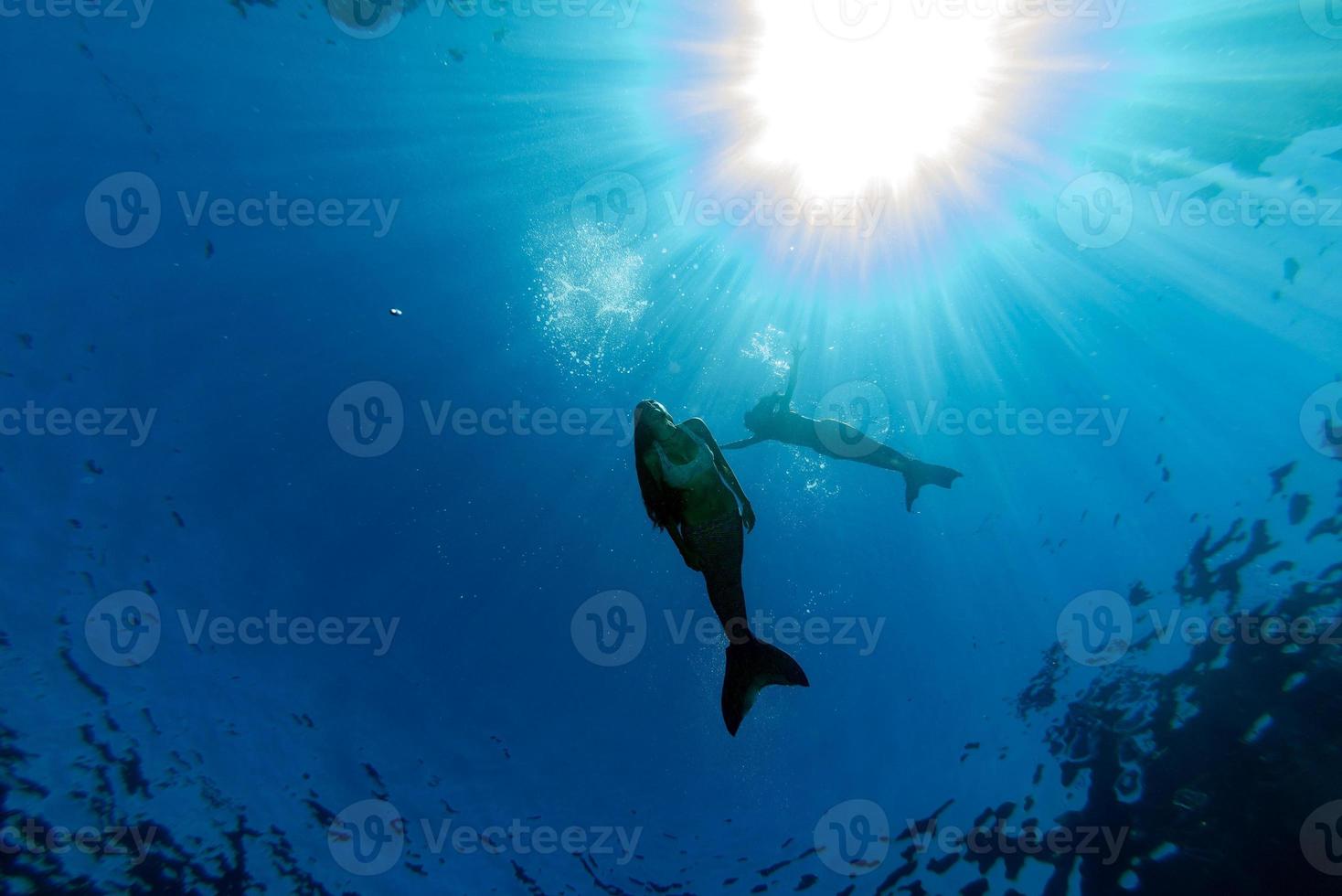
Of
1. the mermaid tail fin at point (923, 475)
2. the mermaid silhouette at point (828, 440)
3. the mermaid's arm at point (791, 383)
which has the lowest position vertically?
the mermaid tail fin at point (923, 475)

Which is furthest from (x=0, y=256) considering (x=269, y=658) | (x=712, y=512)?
(x=712, y=512)

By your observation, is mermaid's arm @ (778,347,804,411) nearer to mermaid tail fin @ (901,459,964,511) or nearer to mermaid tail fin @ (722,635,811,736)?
mermaid tail fin @ (901,459,964,511)

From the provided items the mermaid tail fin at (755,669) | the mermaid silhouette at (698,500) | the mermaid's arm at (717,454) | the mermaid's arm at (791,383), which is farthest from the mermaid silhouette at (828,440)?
the mermaid's arm at (717,454)

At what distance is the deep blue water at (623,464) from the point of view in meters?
11.2

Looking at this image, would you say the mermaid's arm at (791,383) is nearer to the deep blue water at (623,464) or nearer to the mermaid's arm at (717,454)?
the deep blue water at (623,464)

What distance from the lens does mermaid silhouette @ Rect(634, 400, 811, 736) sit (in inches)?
234

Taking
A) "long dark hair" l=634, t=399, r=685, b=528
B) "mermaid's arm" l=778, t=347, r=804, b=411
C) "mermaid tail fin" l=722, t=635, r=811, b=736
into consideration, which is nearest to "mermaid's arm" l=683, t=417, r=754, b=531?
"long dark hair" l=634, t=399, r=685, b=528

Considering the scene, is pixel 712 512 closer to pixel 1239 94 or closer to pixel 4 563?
pixel 1239 94

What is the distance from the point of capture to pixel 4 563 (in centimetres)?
1355

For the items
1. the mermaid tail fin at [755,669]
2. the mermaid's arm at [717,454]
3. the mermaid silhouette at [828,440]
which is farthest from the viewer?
the mermaid silhouette at [828,440]

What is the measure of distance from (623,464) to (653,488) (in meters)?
7.81

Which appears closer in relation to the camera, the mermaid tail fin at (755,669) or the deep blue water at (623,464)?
the mermaid tail fin at (755,669)

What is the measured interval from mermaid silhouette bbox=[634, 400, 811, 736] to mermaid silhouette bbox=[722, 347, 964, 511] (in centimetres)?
581

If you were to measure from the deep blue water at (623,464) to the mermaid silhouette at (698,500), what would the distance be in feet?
23.6
